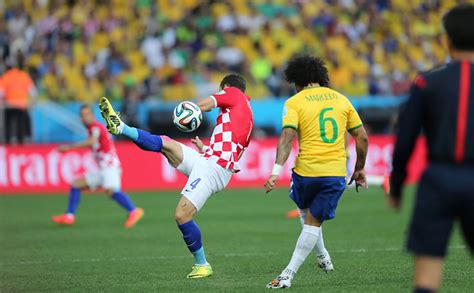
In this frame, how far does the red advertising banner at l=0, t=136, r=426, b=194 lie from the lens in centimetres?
2284

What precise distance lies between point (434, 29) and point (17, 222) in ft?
59.7

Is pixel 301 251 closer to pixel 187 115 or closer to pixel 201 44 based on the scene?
pixel 187 115

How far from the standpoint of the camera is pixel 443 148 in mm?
5641

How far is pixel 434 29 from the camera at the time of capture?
30594 mm

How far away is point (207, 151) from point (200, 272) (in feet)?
4.37

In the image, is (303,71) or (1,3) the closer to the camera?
(303,71)

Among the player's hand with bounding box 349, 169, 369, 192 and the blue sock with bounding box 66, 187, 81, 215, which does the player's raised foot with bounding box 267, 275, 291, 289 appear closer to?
the player's hand with bounding box 349, 169, 369, 192

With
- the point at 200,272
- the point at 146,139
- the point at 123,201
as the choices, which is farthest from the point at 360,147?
the point at 123,201

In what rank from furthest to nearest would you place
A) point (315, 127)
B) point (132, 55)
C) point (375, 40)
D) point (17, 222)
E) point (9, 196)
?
1. point (375, 40)
2. point (132, 55)
3. point (9, 196)
4. point (17, 222)
5. point (315, 127)

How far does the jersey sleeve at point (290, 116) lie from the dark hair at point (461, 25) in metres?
3.30

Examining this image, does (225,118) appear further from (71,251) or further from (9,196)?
(9,196)

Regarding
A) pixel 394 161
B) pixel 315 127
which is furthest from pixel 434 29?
pixel 394 161

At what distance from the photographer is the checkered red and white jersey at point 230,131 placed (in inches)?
395

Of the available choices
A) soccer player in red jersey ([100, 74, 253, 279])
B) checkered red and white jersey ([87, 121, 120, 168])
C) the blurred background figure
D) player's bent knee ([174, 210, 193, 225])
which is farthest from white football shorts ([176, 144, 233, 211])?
the blurred background figure
